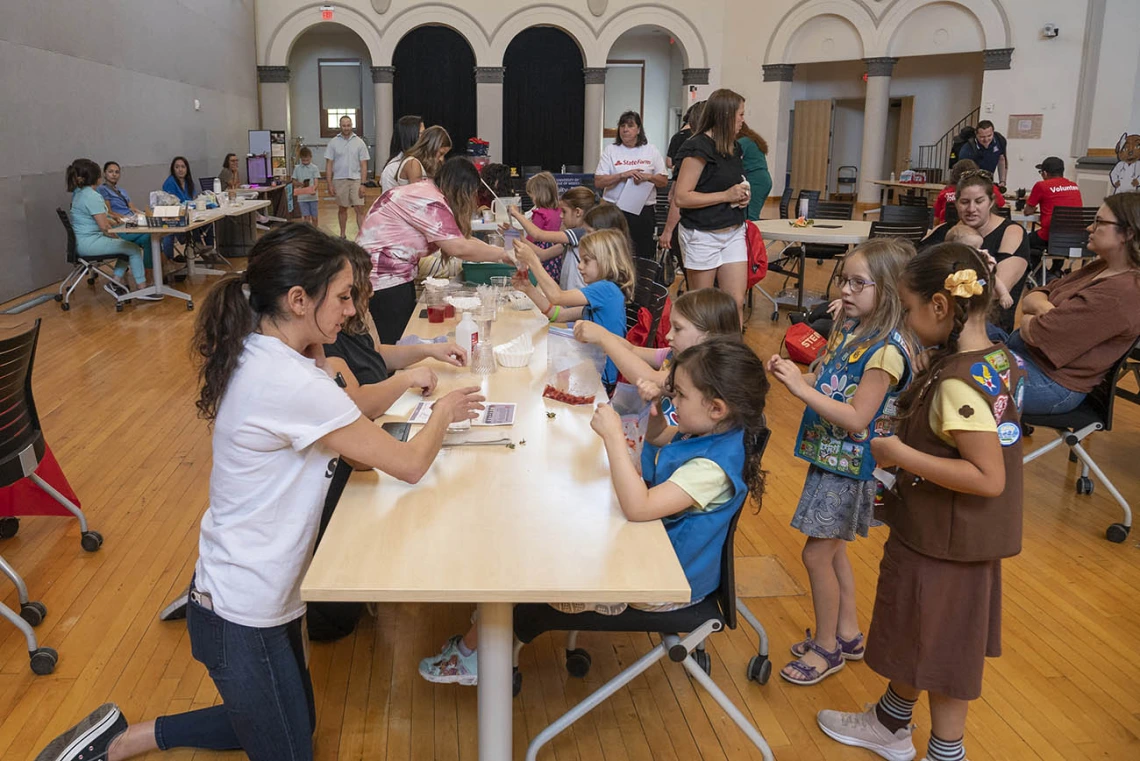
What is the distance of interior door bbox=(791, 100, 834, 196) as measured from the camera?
18.6 metres

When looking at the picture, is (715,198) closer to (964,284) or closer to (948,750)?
(964,284)

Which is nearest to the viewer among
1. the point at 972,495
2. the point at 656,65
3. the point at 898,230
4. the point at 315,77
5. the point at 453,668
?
the point at 972,495

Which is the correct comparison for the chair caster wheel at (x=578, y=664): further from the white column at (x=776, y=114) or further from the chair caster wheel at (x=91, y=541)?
the white column at (x=776, y=114)

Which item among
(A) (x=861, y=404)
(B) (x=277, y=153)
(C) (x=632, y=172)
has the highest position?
(B) (x=277, y=153)

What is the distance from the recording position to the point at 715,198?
4832mm

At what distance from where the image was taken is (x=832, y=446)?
2551mm

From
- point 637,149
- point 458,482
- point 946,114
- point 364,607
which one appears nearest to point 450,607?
point 364,607

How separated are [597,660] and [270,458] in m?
1.37

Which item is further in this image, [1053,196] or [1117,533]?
[1053,196]

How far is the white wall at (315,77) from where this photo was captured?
65.4ft

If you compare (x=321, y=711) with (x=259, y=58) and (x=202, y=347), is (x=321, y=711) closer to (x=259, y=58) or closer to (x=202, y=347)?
(x=202, y=347)

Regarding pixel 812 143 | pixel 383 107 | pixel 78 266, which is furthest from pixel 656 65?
pixel 78 266

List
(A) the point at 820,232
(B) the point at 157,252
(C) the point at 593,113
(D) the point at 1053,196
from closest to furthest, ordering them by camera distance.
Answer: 1. (A) the point at 820,232
2. (B) the point at 157,252
3. (D) the point at 1053,196
4. (C) the point at 593,113

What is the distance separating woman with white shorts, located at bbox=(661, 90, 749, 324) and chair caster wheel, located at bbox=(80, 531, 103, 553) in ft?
9.96
